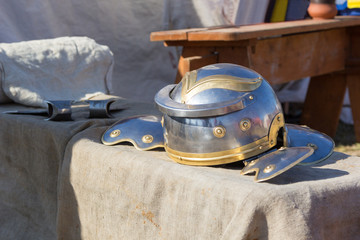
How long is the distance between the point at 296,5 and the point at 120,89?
1410 millimetres

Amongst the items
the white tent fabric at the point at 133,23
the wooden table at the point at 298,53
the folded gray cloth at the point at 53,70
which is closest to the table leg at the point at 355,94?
the wooden table at the point at 298,53

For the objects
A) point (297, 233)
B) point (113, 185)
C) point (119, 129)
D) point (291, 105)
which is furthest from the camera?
point (291, 105)

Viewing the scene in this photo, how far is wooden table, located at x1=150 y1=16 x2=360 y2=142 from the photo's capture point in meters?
2.04

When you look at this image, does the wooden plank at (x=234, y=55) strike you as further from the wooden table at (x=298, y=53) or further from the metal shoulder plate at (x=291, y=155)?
the metal shoulder plate at (x=291, y=155)

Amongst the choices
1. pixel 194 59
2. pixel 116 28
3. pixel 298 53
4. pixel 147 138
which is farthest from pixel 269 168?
pixel 116 28

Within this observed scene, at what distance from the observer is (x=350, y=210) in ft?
3.13

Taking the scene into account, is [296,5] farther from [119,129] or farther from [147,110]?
[119,129]

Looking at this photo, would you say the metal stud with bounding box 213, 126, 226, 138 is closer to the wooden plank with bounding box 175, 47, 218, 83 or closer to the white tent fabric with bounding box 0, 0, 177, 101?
the wooden plank with bounding box 175, 47, 218, 83

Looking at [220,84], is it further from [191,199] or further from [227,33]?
Answer: [227,33]

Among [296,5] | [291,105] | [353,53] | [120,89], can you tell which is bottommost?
[291,105]

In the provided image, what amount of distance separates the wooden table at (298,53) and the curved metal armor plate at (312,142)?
0.76m

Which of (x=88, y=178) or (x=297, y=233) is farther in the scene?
(x=88, y=178)

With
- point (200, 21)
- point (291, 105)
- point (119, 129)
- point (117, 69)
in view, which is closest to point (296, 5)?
point (200, 21)

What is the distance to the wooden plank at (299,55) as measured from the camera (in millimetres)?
2227
